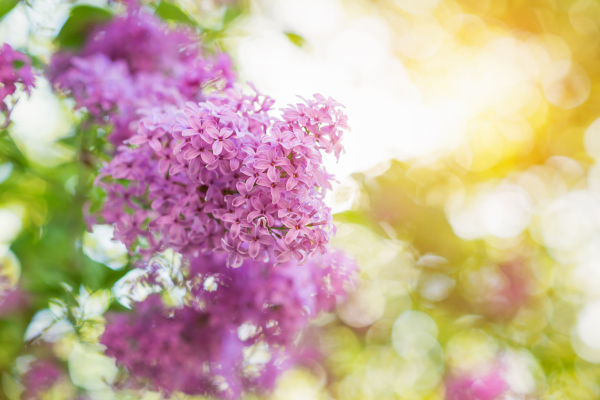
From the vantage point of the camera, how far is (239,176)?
0.73m

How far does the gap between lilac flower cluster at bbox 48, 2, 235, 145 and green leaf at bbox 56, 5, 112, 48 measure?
3 centimetres

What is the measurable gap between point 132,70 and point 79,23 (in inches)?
8.0

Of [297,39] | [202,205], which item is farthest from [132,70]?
[202,205]

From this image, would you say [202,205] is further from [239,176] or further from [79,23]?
[79,23]

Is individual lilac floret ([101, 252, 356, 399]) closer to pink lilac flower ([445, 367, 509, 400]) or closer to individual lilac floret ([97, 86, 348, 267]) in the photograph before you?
individual lilac floret ([97, 86, 348, 267])

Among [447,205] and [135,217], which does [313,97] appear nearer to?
[135,217]

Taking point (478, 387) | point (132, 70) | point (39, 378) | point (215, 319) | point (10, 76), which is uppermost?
point (10, 76)

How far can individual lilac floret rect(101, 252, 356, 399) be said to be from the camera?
98 centimetres

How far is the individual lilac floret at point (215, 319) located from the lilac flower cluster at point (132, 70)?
1.35ft

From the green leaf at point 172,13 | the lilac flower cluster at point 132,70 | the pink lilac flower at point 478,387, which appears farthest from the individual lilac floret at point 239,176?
the pink lilac flower at point 478,387

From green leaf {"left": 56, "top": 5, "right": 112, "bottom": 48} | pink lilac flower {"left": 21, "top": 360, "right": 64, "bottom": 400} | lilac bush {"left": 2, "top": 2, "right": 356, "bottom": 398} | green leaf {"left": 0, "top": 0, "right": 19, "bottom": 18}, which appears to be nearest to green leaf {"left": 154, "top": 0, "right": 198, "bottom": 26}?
lilac bush {"left": 2, "top": 2, "right": 356, "bottom": 398}

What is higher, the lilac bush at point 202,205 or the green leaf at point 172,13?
the green leaf at point 172,13

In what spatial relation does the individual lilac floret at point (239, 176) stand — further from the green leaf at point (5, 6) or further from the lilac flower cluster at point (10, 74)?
the green leaf at point (5, 6)

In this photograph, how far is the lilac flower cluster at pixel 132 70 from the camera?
39.7 inches
